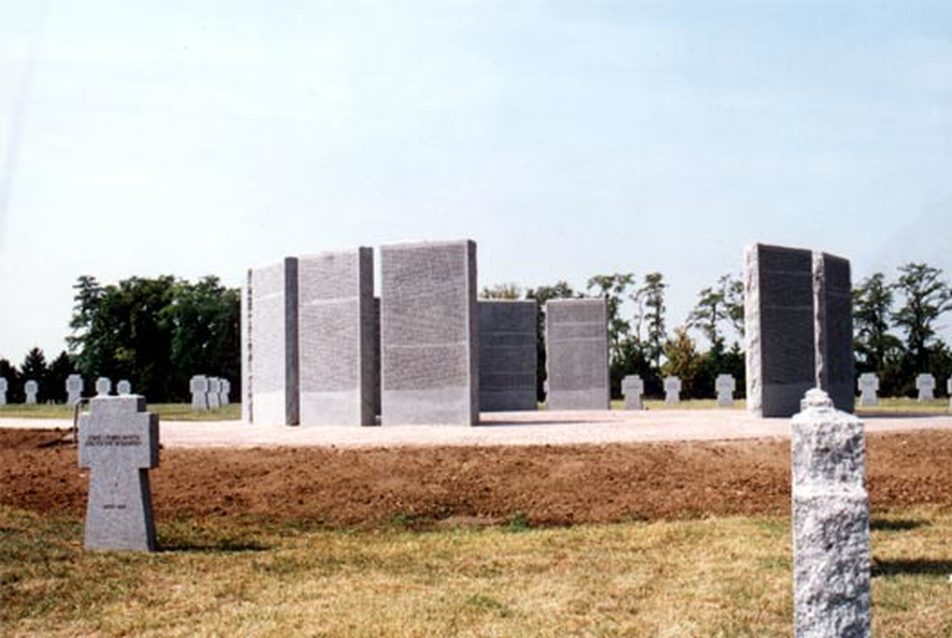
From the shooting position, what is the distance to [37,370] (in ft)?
197

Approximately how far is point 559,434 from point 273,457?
207 inches

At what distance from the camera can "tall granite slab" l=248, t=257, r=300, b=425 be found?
79.5 ft

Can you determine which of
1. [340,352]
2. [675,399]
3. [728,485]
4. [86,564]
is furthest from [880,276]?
[86,564]

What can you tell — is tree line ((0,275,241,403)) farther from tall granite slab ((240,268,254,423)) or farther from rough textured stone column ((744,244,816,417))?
rough textured stone column ((744,244,816,417))

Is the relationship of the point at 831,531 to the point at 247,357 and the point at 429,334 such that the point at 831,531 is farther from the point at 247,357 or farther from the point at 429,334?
the point at 247,357

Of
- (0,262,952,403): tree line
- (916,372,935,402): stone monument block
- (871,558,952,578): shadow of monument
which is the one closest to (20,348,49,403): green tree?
(0,262,952,403): tree line

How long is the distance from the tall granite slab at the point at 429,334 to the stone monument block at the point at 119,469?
1235cm

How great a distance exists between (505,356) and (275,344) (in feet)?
33.0

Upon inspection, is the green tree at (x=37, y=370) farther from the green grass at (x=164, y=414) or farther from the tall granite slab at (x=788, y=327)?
the tall granite slab at (x=788, y=327)

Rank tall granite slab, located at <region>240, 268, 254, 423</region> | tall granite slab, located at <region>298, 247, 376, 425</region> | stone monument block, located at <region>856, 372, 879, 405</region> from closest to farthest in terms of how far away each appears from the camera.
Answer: tall granite slab, located at <region>298, 247, 376, 425</region> → tall granite slab, located at <region>240, 268, 254, 423</region> → stone monument block, located at <region>856, 372, 879, 405</region>

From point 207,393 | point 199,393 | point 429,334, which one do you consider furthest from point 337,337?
point 207,393

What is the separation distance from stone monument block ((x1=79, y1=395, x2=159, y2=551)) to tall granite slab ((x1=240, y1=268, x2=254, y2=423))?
1623 cm

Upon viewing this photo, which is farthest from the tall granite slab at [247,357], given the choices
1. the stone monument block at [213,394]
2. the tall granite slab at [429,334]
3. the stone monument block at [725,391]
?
the stone monument block at [725,391]

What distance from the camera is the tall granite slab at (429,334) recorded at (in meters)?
22.5
